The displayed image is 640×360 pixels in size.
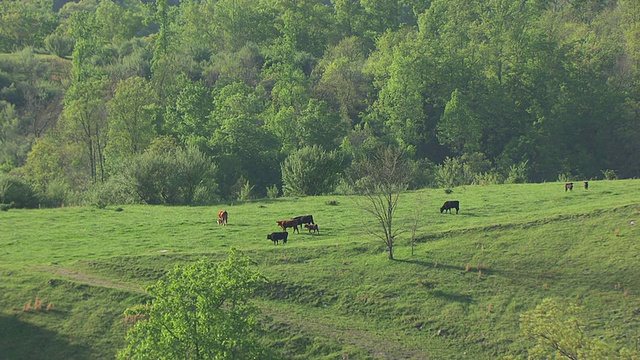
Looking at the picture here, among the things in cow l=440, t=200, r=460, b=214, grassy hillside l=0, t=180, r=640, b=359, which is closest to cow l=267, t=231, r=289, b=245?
grassy hillside l=0, t=180, r=640, b=359

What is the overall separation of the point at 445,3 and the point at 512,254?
329ft

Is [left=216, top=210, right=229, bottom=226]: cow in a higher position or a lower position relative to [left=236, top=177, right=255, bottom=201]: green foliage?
lower

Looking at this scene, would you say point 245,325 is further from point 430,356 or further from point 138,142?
point 138,142

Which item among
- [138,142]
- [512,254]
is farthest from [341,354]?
[138,142]

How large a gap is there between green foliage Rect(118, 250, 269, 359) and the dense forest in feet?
105

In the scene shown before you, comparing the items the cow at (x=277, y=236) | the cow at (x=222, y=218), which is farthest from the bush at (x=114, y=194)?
the cow at (x=277, y=236)

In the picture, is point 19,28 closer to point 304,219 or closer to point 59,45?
point 59,45

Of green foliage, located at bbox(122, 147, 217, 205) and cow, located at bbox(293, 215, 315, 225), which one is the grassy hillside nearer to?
cow, located at bbox(293, 215, 315, 225)

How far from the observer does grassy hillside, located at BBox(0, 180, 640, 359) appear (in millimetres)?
38250

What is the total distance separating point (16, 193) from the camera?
63.2 metres

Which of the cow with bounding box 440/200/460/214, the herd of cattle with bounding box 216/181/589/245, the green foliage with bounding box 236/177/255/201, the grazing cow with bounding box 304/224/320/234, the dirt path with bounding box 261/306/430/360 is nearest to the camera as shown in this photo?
the dirt path with bounding box 261/306/430/360

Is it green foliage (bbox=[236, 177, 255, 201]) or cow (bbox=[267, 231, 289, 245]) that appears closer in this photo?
cow (bbox=[267, 231, 289, 245])

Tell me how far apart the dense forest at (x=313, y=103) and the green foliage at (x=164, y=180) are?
0.14 metres

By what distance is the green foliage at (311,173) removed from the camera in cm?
6819
